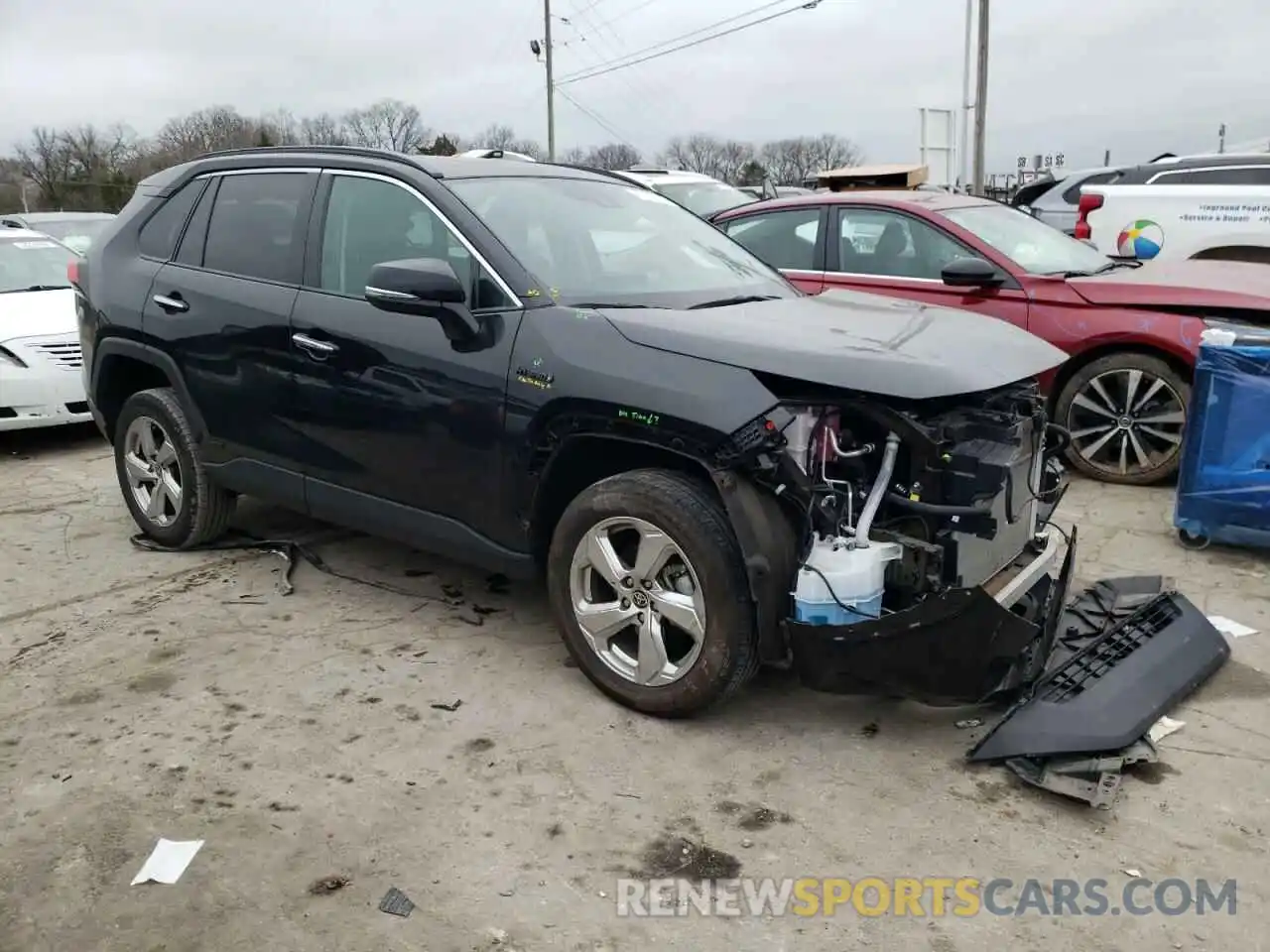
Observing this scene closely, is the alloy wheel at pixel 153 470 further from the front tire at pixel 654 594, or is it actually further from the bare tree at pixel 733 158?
the bare tree at pixel 733 158

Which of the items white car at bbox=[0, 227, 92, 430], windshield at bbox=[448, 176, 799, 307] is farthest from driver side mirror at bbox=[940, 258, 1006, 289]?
white car at bbox=[0, 227, 92, 430]

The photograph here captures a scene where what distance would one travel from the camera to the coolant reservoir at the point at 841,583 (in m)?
3.02

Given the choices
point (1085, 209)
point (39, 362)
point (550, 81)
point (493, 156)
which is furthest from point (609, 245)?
point (550, 81)

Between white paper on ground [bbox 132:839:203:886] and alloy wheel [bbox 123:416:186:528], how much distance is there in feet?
8.26

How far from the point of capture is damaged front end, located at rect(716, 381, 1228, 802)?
117 inches

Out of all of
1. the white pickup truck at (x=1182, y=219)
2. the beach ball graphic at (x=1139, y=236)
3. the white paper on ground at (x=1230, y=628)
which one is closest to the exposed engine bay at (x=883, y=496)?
the white paper on ground at (x=1230, y=628)

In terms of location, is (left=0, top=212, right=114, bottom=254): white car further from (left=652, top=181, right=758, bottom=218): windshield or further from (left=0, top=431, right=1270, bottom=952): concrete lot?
(left=0, top=431, right=1270, bottom=952): concrete lot

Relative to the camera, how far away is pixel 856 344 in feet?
10.7

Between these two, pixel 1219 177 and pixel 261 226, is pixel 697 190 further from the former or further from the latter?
pixel 261 226

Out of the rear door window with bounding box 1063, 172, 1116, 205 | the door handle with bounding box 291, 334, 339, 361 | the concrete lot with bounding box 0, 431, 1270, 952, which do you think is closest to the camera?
the concrete lot with bounding box 0, 431, 1270, 952

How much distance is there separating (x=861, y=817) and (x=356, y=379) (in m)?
2.39

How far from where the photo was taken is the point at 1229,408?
4777 mm

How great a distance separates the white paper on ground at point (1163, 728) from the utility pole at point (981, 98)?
61.5 feet

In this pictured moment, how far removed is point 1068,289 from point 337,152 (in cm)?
413
